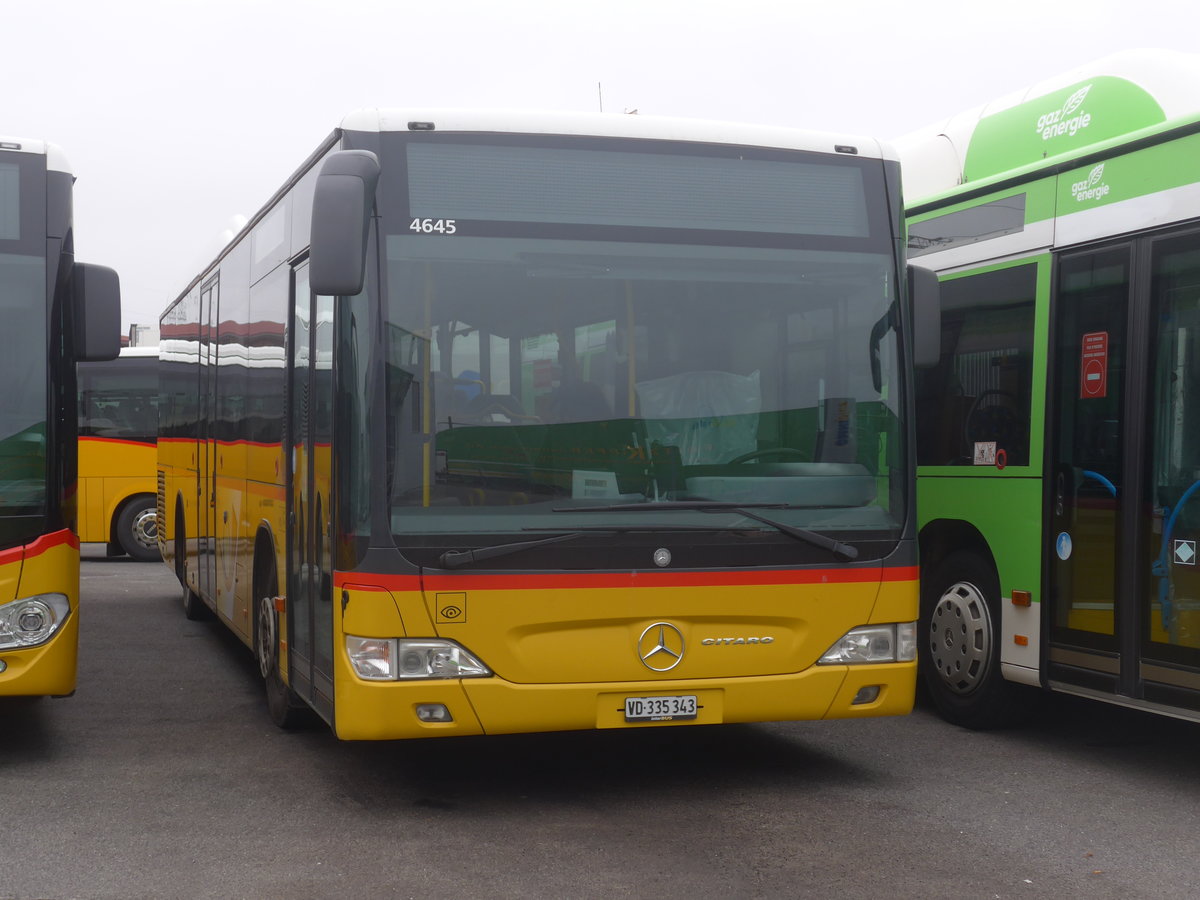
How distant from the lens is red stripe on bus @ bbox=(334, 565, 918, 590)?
19.8 ft

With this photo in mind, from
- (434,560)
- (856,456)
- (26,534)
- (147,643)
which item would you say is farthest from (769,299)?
(147,643)

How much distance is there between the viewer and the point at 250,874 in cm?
547

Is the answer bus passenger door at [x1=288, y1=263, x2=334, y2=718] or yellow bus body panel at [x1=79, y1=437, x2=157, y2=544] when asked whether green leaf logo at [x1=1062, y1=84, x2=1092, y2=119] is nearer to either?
bus passenger door at [x1=288, y1=263, x2=334, y2=718]

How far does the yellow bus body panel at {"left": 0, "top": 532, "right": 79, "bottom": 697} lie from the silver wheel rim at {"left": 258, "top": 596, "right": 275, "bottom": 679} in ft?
3.84

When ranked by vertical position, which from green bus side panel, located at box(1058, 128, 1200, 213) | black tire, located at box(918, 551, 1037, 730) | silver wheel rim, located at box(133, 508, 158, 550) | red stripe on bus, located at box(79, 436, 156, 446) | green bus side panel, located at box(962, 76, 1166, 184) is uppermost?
green bus side panel, located at box(962, 76, 1166, 184)

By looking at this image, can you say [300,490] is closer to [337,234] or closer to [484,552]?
[484,552]

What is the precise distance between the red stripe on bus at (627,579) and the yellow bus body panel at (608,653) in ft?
0.05

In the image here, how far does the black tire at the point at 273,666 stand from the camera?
8047 mm

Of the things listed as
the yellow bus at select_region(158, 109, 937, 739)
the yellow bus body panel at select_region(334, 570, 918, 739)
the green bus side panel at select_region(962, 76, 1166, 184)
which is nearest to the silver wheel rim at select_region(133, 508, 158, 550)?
the green bus side panel at select_region(962, 76, 1166, 184)

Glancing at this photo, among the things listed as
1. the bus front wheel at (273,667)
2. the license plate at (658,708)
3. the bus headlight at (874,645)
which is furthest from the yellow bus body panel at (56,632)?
the bus headlight at (874,645)

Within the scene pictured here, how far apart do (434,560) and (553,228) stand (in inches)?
57.8

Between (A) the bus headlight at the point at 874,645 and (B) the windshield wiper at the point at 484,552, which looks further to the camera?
(A) the bus headlight at the point at 874,645

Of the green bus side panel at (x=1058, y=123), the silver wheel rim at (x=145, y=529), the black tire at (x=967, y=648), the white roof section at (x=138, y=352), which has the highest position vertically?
the green bus side panel at (x=1058, y=123)

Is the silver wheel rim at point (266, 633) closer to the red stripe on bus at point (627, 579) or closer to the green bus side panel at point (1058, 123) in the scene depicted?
the red stripe on bus at point (627, 579)
